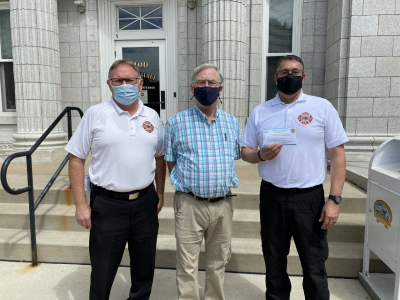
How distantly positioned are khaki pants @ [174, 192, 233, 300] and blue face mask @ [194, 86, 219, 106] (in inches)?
28.0

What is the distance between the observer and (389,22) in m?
4.73

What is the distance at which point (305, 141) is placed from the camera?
2.16 m

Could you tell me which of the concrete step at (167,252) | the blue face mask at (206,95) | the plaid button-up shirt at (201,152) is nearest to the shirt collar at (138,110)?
the plaid button-up shirt at (201,152)

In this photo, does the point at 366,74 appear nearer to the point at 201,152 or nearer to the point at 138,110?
the point at 201,152

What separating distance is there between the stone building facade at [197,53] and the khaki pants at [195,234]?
3.43 m

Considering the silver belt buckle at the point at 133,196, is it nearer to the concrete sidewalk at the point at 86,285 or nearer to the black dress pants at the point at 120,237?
the black dress pants at the point at 120,237

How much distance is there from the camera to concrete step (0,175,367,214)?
3.58 metres

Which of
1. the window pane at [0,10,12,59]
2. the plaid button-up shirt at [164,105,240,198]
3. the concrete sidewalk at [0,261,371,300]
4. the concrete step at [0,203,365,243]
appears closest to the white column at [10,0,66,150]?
the window pane at [0,10,12,59]

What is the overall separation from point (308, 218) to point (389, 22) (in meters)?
4.17

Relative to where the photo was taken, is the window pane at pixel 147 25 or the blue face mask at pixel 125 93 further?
the window pane at pixel 147 25

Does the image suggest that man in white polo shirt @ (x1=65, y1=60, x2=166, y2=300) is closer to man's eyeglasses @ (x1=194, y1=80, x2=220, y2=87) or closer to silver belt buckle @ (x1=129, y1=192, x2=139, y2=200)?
silver belt buckle @ (x1=129, y1=192, x2=139, y2=200)

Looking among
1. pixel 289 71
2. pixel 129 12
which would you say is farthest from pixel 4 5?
pixel 289 71

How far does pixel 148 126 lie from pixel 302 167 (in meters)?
1.16

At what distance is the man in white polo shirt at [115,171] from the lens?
7.04 ft
